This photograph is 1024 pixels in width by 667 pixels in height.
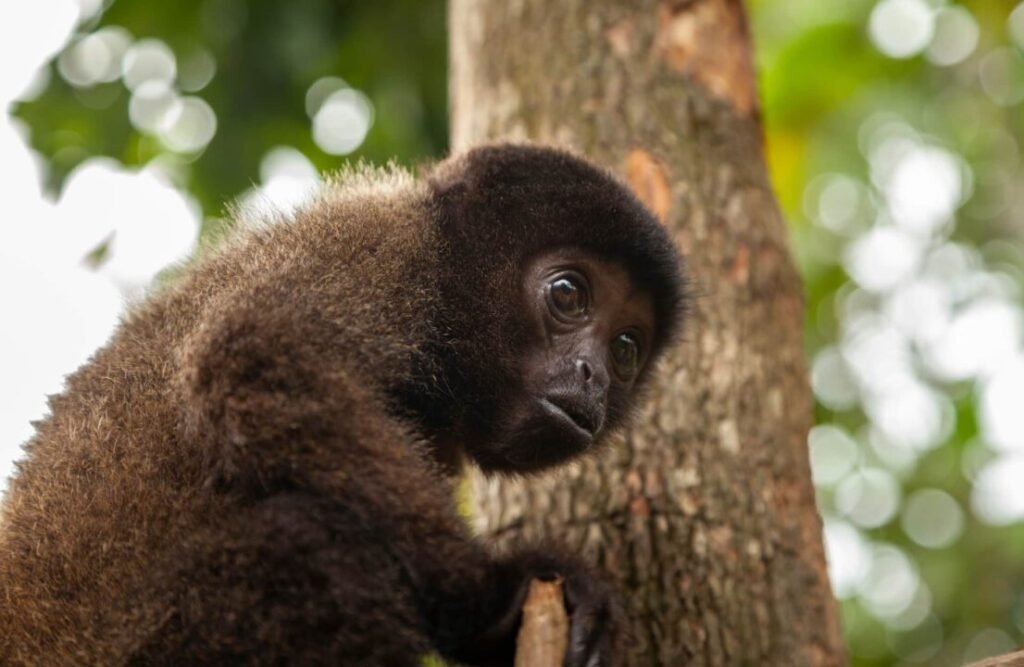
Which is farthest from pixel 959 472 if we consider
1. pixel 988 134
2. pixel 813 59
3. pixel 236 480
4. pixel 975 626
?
pixel 236 480

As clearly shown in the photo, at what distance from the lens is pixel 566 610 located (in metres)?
4.16

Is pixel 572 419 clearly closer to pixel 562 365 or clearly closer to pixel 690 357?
pixel 562 365

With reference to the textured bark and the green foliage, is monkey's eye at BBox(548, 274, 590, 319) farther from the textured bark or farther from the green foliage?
the green foliage

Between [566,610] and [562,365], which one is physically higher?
[562,365]

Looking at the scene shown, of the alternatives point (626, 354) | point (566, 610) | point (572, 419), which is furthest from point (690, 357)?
point (566, 610)

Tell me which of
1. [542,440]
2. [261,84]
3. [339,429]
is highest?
[261,84]

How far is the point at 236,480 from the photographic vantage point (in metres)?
3.87

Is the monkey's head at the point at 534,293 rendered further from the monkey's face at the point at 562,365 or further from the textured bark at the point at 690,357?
the textured bark at the point at 690,357

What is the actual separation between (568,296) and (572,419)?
54cm

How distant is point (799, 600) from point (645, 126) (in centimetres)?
228

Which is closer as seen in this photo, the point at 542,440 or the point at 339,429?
the point at 339,429

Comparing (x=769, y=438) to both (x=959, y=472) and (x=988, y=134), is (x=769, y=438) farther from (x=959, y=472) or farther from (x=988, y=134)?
(x=988, y=134)

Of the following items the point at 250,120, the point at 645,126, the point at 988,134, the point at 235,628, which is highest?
the point at 988,134

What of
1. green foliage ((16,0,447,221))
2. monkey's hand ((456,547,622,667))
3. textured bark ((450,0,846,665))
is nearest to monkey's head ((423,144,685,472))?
textured bark ((450,0,846,665))
